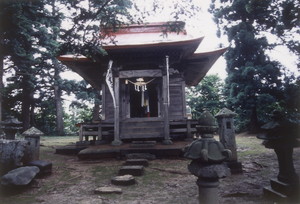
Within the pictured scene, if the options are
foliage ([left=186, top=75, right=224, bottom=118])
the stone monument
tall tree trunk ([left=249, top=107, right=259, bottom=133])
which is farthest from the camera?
foliage ([left=186, top=75, right=224, bottom=118])

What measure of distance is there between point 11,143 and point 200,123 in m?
5.01

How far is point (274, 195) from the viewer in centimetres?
384

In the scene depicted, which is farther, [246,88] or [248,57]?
[248,57]

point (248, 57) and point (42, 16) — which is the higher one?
point (42, 16)

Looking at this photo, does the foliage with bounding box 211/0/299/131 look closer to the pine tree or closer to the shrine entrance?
the pine tree

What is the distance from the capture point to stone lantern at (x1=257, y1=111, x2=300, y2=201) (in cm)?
369

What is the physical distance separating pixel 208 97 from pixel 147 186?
73.8 ft

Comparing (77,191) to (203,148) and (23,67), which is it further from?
(23,67)

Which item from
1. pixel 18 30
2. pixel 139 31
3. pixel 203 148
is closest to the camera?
pixel 203 148

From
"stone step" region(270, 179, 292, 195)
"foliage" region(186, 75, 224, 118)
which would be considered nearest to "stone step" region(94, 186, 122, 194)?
"stone step" region(270, 179, 292, 195)

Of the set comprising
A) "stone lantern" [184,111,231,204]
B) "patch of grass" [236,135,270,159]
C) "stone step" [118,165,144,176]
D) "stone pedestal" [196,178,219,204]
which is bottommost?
"stone step" [118,165,144,176]

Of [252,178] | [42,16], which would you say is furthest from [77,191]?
[42,16]

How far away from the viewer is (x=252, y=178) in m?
5.49

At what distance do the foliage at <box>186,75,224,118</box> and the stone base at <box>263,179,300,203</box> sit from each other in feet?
70.3
